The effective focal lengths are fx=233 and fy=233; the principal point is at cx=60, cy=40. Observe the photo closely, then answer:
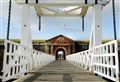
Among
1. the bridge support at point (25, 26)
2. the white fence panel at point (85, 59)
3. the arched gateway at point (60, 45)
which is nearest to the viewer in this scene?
the bridge support at point (25, 26)

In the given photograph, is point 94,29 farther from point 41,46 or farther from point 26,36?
point 41,46

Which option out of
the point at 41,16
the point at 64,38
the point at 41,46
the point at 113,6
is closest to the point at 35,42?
the point at 41,46

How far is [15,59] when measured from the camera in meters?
6.19

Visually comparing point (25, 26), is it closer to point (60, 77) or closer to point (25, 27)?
point (25, 27)

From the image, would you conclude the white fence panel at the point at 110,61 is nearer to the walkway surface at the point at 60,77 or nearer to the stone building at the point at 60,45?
the walkway surface at the point at 60,77

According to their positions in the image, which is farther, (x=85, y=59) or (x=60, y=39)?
(x=60, y=39)

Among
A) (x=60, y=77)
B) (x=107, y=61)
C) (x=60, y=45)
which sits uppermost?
(x=60, y=45)

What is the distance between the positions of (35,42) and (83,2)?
159 feet

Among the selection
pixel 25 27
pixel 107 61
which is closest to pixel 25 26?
pixel 25 27

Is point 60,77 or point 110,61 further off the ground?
point 110,61

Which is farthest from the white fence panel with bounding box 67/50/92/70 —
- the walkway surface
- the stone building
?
the stone building

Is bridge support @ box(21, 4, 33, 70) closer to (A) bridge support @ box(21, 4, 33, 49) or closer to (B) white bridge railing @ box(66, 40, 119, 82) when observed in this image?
(A) bridge support @ box(21, 4, 33, 49)

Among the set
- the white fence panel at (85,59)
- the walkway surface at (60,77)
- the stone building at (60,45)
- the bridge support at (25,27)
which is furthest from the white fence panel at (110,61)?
the stone building at (60,45)

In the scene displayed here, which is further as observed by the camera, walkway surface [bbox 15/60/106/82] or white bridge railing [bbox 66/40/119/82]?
walkway surface [bbox 15/60/106/82]
